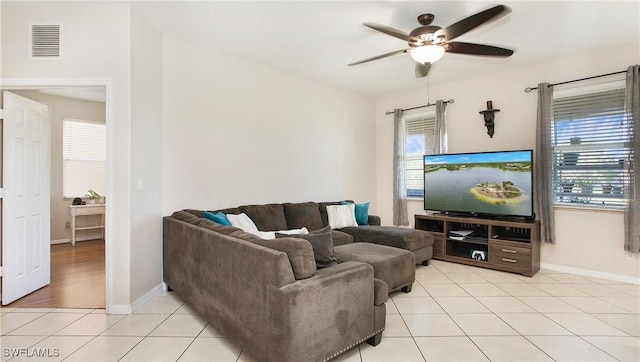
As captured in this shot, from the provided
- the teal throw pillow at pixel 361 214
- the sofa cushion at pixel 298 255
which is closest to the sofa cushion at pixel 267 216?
the teal throw pillow at pixel 361 214

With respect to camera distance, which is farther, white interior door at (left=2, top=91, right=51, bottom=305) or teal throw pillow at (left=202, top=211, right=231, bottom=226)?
teal throw pillow at (left=202, top=211, right=231, bottom=226)

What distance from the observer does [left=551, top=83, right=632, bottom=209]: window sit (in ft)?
12.1

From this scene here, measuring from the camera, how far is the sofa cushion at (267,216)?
12.5 ft

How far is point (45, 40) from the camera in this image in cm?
278

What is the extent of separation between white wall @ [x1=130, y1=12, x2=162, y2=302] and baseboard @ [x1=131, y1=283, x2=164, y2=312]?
3cm

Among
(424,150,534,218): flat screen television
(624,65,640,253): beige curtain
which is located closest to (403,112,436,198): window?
(424,150,534,218): flat screen television

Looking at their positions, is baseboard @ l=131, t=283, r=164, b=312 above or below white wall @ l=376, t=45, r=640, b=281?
below

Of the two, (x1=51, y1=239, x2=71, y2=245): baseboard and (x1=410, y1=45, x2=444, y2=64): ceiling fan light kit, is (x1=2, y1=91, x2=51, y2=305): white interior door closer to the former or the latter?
(x1=51, y1=239, x2=71, y2=245): baseboard

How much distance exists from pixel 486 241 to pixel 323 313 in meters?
3.19

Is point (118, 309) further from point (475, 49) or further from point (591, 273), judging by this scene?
point (591, 273)

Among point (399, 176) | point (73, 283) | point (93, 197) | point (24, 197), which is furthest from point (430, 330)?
point (93, 197)

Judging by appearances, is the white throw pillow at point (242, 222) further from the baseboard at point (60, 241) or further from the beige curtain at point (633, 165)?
the baseboard at point (60, 241)

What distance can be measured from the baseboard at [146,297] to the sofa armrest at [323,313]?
1.77 m

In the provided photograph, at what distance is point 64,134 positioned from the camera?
580 cm
